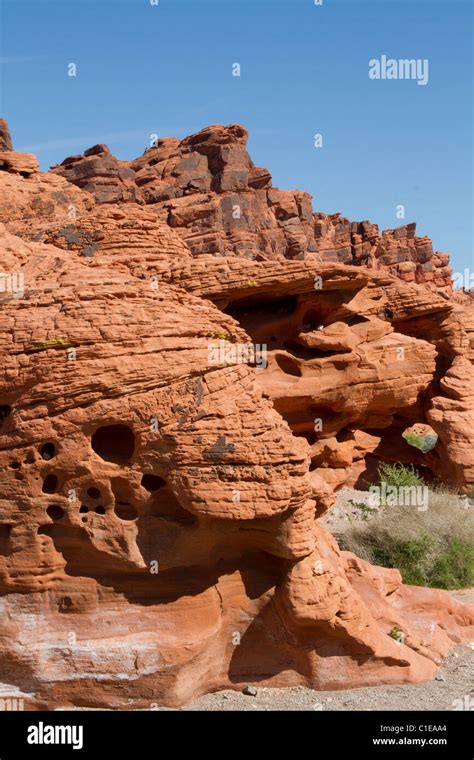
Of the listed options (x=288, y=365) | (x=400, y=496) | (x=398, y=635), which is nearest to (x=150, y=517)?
(x=398, y=635)

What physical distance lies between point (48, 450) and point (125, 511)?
41.5 inches

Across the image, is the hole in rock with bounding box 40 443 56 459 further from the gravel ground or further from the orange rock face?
the gravel ground

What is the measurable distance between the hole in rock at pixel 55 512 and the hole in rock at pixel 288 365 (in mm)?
7108

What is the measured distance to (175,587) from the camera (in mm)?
7809

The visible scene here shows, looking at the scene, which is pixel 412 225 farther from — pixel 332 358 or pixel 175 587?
pixel 175 587

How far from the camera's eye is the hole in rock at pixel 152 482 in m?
7.92

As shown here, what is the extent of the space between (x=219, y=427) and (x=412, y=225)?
59893 millimetres

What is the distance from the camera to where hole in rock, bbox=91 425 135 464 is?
7.80 metres

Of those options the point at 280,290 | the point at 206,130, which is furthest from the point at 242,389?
the point at 206,130

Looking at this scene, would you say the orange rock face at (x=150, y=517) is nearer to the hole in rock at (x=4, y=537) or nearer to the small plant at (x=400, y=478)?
the hole in rock at (x=4, y=537)

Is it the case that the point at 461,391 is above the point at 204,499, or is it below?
above

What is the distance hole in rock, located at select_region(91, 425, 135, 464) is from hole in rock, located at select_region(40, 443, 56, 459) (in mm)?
480

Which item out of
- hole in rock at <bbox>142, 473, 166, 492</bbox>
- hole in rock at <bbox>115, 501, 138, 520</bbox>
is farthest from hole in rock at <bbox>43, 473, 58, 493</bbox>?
hole in rock at <bbox>142, 473, 166, 492</bbox>

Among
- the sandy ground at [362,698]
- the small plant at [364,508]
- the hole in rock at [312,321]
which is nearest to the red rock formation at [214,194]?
the small plant at [364,508]
